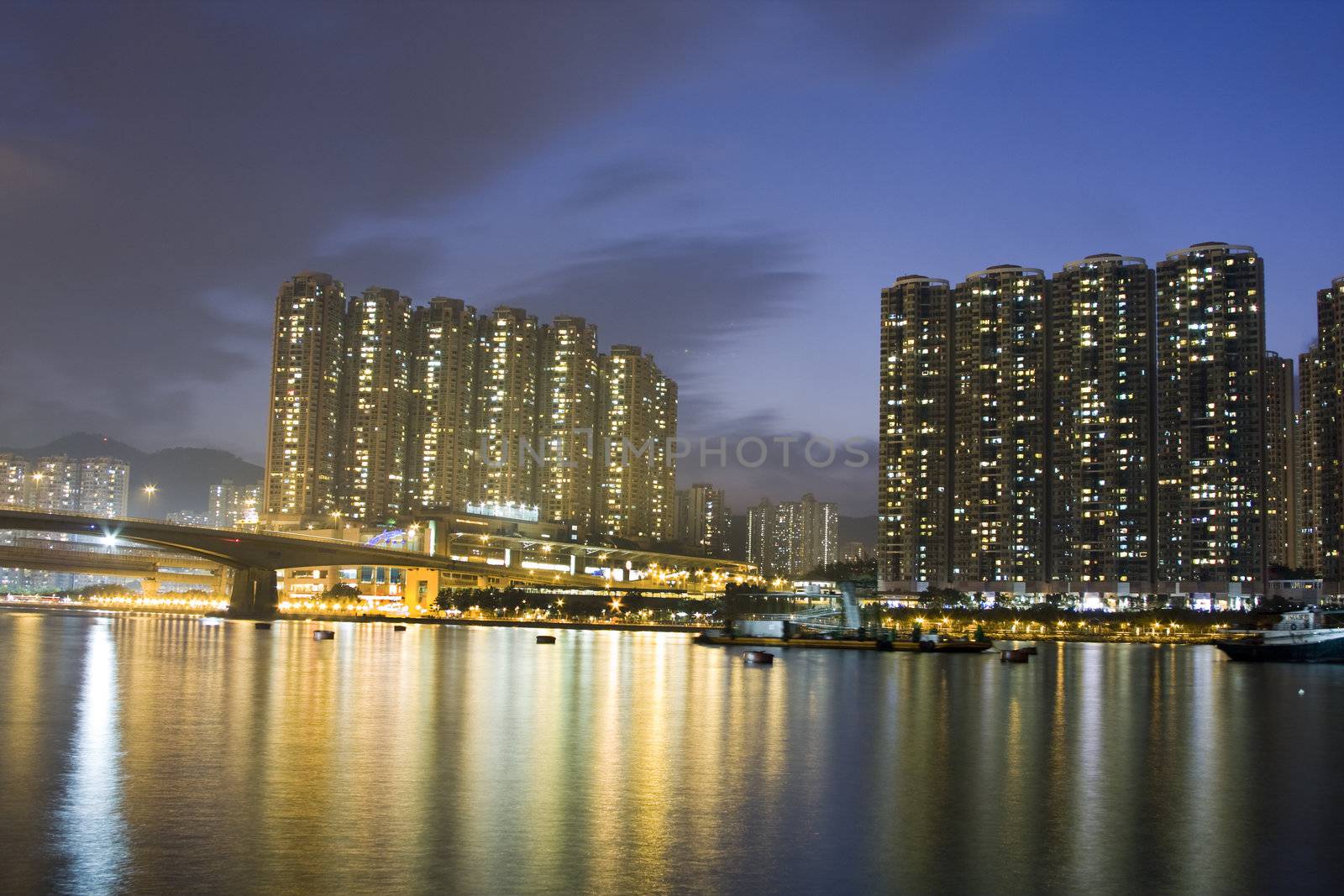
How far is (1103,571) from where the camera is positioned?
130 meters

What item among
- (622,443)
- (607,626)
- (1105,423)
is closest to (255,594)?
(607,626)

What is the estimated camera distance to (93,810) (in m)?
17.9

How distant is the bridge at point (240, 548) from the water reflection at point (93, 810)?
2979 inches

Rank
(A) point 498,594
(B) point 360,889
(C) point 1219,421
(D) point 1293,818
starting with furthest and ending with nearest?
(A) point 498,594, (C) point 1219,421, (D) point 1293,818, (B) point 360,889

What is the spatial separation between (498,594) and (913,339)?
54389mm

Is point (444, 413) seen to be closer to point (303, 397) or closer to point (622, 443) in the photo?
point (303, 397)

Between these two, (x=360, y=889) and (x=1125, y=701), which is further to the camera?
(x=1125, y=701)

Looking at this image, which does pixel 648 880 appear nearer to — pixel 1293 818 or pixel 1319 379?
pixel 1293 818

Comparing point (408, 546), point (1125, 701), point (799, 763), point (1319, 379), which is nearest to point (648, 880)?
point (799, 763)

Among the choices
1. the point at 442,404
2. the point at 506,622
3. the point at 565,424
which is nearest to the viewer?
the point at 506,622

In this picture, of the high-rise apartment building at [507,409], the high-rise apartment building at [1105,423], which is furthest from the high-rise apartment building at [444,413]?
the high-rise apartment building at [1105,423]

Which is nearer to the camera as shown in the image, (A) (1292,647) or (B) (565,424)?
(A) (1292,647)

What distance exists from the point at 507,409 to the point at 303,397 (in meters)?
28.8

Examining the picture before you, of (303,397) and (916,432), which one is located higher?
(303,397)
